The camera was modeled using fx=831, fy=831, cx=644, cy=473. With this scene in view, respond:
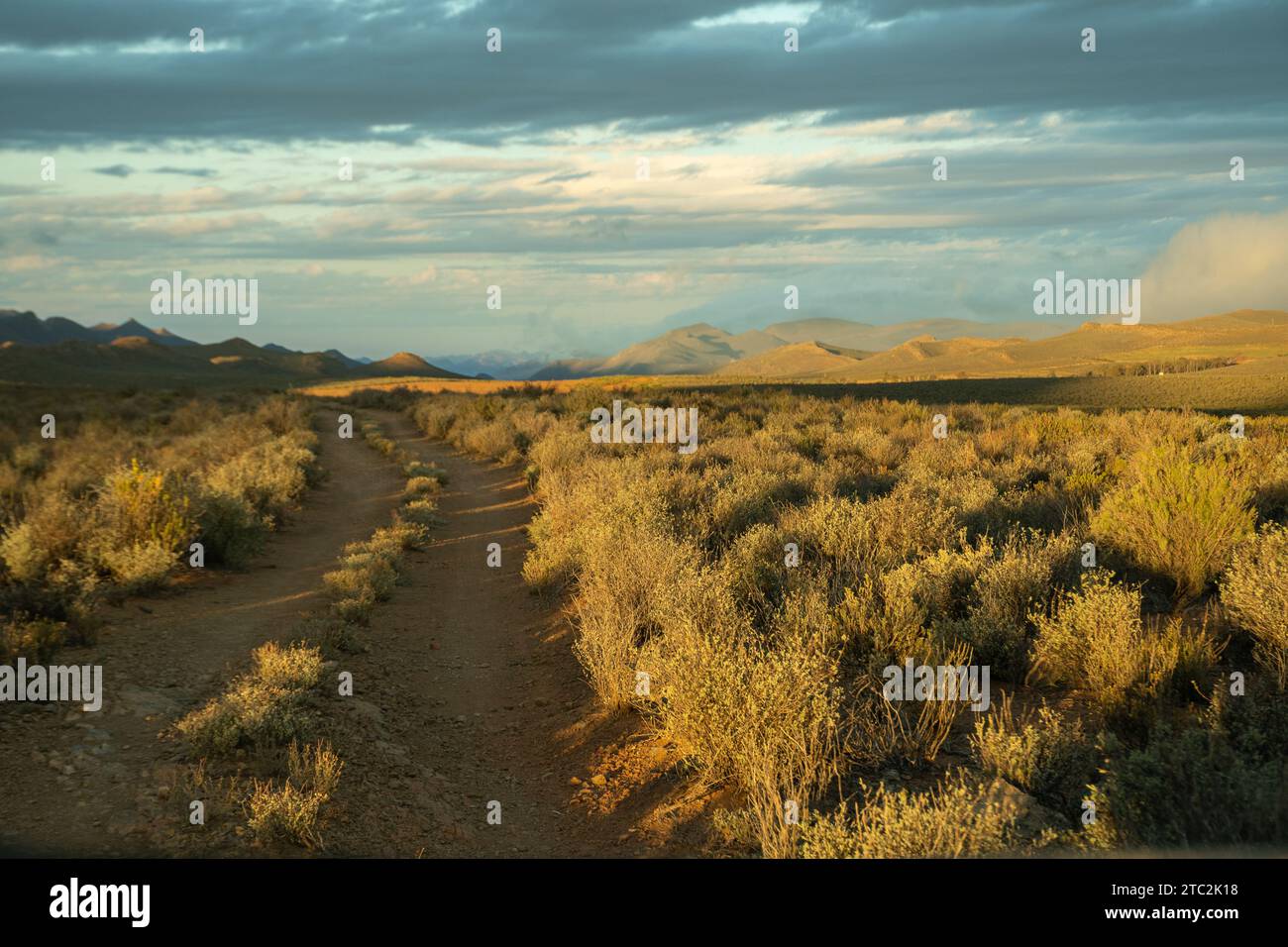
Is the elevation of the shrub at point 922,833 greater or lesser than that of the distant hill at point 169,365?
lesser

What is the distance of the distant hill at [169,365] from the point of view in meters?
98.6

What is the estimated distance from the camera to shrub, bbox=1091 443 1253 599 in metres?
7.17

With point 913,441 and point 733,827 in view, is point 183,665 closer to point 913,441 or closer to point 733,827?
point 733,827

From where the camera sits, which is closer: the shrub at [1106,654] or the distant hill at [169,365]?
the shrub at [1106,654]

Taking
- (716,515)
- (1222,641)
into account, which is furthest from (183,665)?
(1222,641)

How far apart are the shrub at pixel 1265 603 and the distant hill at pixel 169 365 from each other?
Answer: 95066mm

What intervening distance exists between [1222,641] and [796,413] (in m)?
22.7

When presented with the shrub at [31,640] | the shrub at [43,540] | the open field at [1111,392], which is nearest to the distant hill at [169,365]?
the open field at [1111,392]

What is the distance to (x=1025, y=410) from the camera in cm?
2867

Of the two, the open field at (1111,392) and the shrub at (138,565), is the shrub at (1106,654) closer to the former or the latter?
the shrub at (138,565)

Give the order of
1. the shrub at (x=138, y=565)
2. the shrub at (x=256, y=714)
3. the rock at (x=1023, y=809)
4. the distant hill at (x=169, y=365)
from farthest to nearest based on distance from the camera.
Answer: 1. the distant hill at (x=169, y=365)
2. the shrub at (x=138, y=565)
3. the shrub at (x=256, y=714)
4. the rock at (x=1023, y=809)

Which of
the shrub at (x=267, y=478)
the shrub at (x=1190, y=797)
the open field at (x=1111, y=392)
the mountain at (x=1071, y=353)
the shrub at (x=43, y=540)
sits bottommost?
the shrub at (x=1190, y=797)

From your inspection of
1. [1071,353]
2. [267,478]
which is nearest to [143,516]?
Result: [267,478]

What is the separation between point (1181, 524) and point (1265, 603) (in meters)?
2.21
